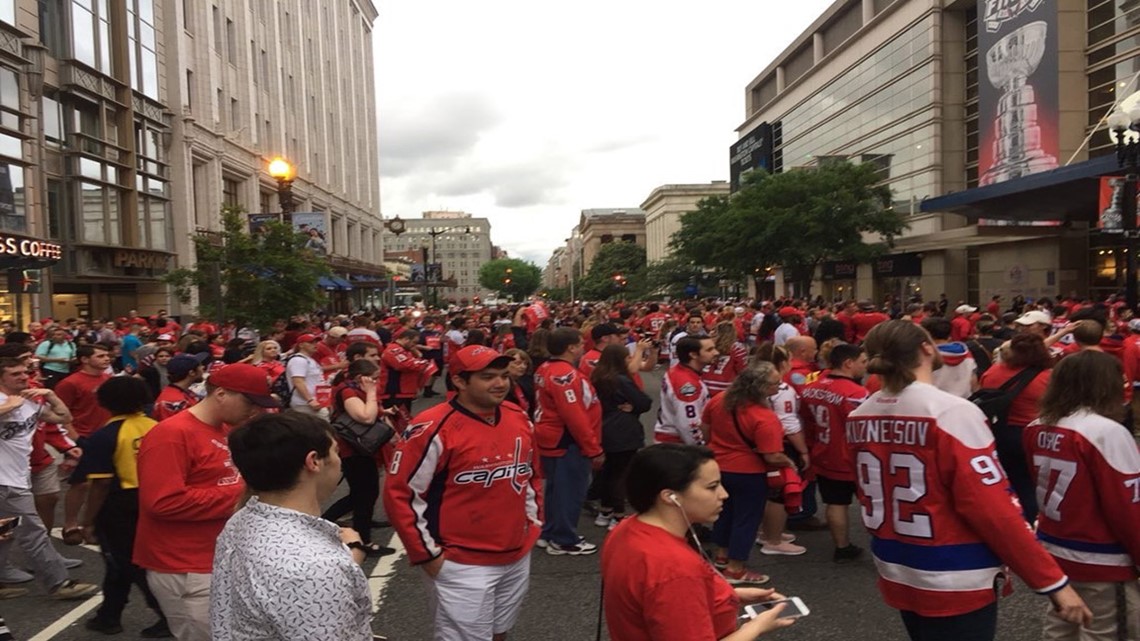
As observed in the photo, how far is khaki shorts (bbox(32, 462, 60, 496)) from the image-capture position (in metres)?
6.07

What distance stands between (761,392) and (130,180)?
1110 inches

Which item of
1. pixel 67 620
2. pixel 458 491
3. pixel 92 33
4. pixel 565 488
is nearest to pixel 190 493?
pixel 458 491

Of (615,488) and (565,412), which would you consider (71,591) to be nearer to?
(565,412)

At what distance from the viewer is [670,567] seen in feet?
6.86

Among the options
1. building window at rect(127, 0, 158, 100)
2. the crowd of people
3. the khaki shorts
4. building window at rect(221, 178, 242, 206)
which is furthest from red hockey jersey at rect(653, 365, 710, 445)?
building window at rect(221, 178, 242, 206)

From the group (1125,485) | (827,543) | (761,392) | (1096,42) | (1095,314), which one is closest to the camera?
(1125,485)

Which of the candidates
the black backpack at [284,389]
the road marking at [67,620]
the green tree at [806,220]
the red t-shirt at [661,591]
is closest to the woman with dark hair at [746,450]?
Result: the red t-shirt at [661,591]

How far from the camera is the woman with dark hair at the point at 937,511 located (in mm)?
2598

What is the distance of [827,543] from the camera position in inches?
246

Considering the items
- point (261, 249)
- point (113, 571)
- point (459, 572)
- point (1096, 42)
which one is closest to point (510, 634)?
point (459, 572)

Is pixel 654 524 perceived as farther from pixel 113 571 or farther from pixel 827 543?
pixel 827 543

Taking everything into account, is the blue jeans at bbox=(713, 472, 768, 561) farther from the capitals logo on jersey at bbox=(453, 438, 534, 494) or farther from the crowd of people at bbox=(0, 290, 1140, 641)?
the capitals logo on jersey at bbox=(453, 438, 534, 494)

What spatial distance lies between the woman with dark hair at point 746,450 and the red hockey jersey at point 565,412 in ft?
3.18

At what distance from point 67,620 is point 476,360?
391 centimetres
